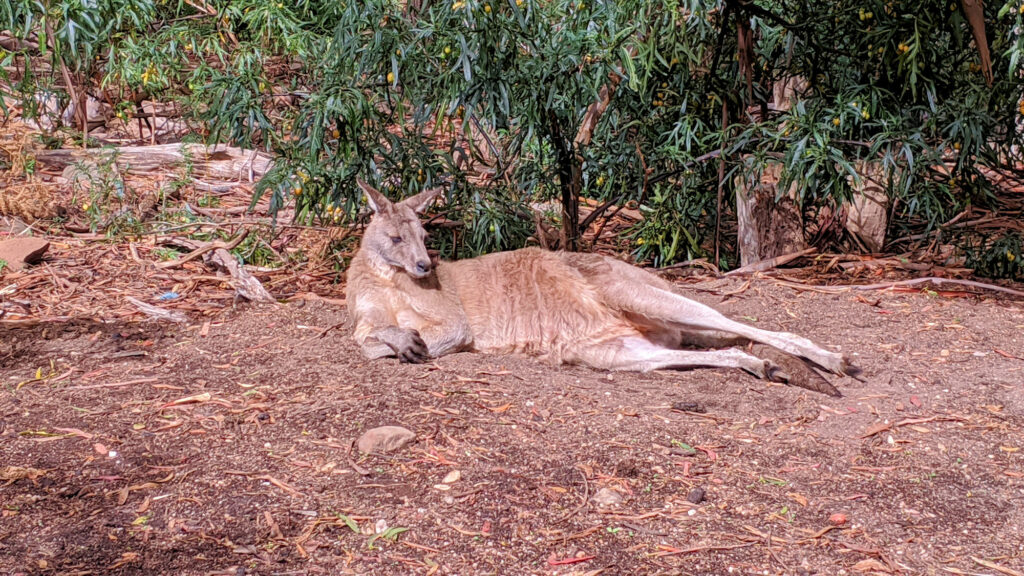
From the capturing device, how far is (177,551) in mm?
2834

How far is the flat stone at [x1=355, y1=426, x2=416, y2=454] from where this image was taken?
11.6ft

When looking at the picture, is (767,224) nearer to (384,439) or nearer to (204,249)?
(384,439)

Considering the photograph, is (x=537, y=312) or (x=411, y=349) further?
(x=537, y=312)

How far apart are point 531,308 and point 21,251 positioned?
156 inches

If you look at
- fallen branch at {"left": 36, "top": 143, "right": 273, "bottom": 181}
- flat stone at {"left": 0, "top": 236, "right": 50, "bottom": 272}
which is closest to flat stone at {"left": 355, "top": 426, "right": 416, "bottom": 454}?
flat stone at {"left": 0, "top": 236, "right": 50, "bottom": 272}

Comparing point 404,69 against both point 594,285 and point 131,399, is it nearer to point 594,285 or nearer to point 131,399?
point 594,285

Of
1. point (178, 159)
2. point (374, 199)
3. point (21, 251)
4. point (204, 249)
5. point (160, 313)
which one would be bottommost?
point (160, 313)

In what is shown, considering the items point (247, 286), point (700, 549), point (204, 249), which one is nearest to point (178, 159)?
point (204, 249)

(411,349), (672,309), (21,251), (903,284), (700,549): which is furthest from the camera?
(21,251)

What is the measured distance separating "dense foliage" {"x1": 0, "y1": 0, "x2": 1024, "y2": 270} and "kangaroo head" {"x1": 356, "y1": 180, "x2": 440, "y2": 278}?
0.49 metres

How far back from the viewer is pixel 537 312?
5215 mm

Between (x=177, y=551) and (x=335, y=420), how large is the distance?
1.05 m

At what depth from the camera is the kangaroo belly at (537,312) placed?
5.16 m

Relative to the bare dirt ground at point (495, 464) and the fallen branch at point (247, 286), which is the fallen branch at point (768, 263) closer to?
the bare dirt ground at point (495, 464)
